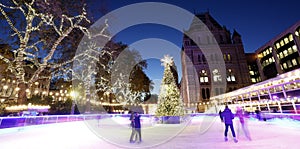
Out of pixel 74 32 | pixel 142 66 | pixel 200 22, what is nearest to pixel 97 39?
pixel 74 32

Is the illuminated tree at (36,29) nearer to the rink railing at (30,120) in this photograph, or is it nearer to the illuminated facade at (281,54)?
the rink railing at (30,120)

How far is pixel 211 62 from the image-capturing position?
1581 inches

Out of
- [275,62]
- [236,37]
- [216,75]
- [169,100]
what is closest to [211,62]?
[216,75]

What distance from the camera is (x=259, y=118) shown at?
42.7 ft

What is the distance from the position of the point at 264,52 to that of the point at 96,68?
4251cm

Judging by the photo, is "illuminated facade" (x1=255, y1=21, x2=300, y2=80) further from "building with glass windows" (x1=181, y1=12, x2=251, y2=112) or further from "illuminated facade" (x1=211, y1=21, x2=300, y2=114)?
"building with glass windows" (x1=181, y1=12, x2=251, y2=112)

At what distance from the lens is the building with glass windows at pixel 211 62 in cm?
3859

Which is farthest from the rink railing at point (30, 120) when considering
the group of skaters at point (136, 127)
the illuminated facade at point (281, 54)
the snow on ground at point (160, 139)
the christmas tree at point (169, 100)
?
the illuminated facade at point (281, 54)

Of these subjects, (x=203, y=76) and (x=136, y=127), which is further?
(x=203, y=76)

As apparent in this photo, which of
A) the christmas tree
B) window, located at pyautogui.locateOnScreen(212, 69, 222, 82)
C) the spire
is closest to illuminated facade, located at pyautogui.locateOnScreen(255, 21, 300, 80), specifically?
the spire

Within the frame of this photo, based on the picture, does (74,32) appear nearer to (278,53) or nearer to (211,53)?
(211,53)

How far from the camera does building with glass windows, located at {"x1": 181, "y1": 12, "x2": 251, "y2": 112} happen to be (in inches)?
1519

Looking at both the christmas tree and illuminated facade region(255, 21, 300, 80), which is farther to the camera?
illuminated facade region(255, 21, 300, 80)

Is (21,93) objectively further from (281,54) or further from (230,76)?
(281,54)
